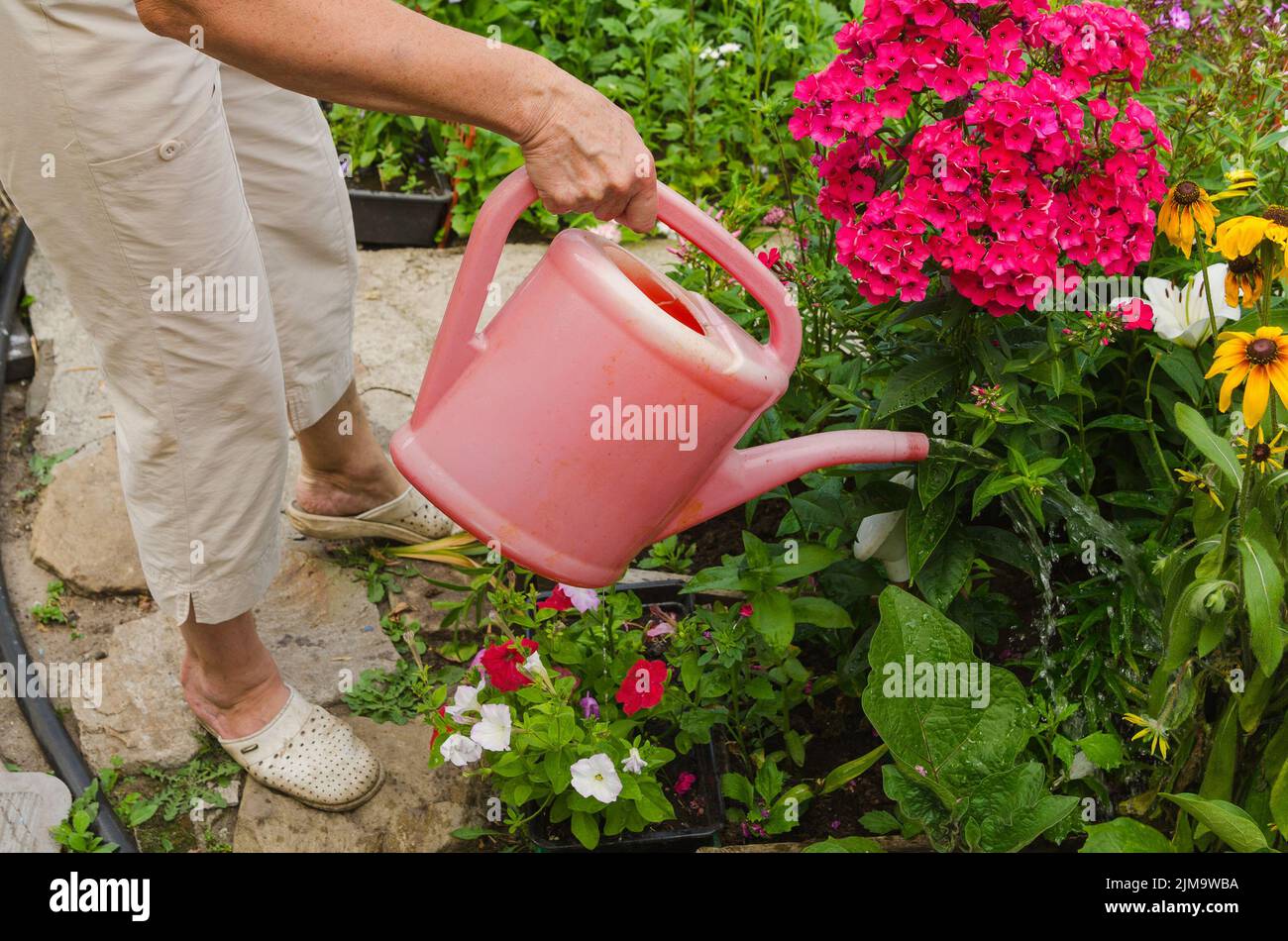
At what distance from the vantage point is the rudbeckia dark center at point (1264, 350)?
1263 mm

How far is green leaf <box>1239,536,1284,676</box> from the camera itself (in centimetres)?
130

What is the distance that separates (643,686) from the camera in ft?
5.57

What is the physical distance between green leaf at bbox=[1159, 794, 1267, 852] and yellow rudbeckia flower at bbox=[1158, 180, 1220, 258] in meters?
0.60

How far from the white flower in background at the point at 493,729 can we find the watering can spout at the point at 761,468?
33cm

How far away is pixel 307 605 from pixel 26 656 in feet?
1.45

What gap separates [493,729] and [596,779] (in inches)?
5.5

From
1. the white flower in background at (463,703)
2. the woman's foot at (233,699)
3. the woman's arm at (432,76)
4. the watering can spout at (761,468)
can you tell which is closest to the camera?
the woman's arm at (432,76)

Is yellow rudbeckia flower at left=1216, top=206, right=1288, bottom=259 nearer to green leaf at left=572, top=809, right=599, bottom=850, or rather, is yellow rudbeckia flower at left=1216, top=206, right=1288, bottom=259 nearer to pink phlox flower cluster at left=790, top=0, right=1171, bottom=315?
pink phlox flower cluster at left=790, top=0, right=1171, bottom=315

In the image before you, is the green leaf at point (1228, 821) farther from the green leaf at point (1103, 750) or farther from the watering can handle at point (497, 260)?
the watering can handle at point (497, 260)

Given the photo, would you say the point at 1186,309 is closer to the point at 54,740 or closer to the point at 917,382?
the point at 917,382

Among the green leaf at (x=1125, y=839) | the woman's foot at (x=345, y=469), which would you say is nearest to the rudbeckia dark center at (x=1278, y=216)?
the green leaf at (x=1125, y=839)

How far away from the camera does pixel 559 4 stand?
3291 mm

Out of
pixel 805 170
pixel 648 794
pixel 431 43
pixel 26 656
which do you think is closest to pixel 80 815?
pixel 26 656
